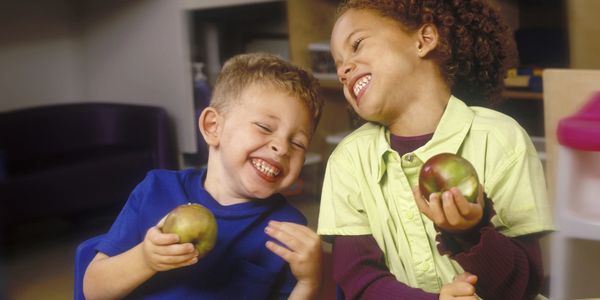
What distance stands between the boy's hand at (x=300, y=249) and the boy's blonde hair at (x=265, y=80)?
84mm

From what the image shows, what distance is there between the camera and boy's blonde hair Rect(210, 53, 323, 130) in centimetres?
55

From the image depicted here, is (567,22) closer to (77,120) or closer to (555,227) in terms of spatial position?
(555,227)

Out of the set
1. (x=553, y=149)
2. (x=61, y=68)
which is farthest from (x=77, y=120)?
(x=553, y=149)

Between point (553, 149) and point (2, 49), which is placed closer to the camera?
point (553, 149)

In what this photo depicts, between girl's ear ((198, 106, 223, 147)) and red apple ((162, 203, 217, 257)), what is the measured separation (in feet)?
0.27

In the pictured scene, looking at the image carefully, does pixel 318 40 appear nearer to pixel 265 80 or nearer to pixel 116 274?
pixel 265 80

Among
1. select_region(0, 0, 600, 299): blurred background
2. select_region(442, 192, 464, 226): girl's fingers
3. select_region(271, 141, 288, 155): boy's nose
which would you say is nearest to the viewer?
select_region(442, 192, 464, 226): girl's fingers

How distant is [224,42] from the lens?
63 centimetres

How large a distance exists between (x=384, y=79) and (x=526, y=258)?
0.16m

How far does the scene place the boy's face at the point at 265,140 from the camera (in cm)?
54

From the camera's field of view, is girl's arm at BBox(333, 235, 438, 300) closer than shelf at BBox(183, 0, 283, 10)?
Yes

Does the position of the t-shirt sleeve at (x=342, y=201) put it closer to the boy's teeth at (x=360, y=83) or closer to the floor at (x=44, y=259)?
the boy's teeth at (x=360, y=83)

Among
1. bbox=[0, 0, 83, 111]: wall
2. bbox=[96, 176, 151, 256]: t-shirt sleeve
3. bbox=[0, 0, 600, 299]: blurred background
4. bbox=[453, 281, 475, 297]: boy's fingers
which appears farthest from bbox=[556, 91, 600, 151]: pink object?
bbox=[0, 0, 83, 111]: wall

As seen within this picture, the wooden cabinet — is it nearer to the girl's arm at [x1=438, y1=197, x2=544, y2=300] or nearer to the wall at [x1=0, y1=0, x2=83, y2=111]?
the girl's arm at [x1=438, y1=197, x2=544, y2=300]
